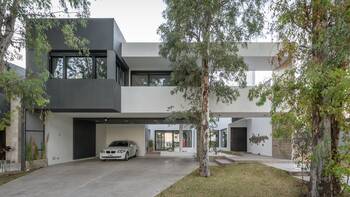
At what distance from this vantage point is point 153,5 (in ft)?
51.0

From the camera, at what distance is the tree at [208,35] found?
1219cm

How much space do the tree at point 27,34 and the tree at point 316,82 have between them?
5.77m

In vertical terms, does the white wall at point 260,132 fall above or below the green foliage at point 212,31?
below

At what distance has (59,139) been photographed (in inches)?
741

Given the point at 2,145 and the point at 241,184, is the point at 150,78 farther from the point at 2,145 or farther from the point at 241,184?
the point at 241,184

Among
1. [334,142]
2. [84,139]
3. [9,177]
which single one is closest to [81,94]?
[9,177]

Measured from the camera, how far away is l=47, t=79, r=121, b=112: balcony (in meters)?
15.7

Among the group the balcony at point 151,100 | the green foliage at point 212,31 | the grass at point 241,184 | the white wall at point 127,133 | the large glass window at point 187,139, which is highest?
the green foliage at point 212,31

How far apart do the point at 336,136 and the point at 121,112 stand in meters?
11.2

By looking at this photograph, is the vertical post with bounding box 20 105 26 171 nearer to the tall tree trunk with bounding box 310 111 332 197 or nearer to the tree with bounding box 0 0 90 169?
the tree with bounding box 0 0 90 169

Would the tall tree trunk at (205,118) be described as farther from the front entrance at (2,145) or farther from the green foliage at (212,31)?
the front entrance at (2,145)

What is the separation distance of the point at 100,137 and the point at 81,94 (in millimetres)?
10604

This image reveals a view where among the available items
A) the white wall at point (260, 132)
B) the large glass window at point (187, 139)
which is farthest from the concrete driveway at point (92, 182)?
the large glass window at point (187, 139)

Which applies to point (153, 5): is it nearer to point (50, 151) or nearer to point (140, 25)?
point (140, 25)
